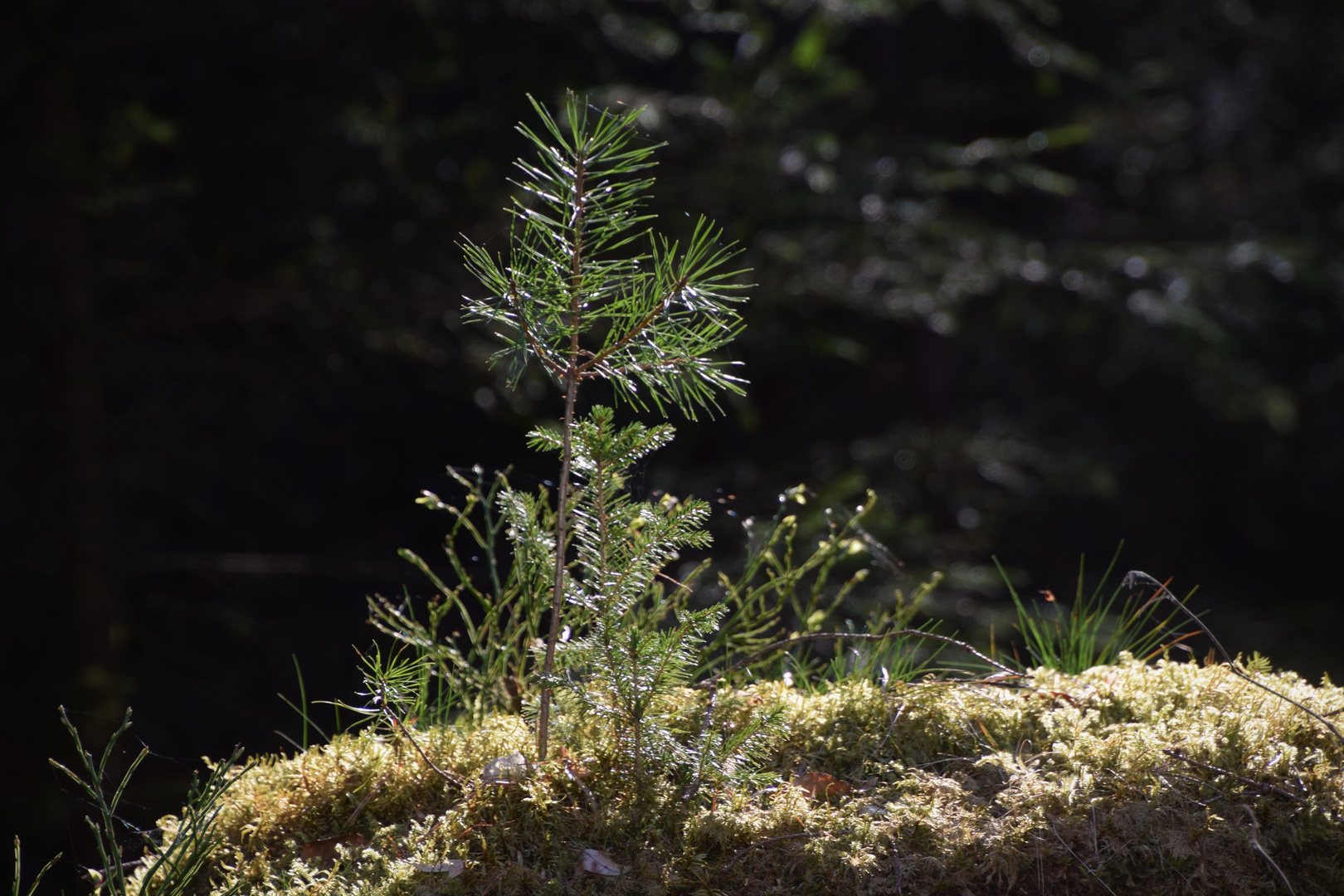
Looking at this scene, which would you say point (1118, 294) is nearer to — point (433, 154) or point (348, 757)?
point (433, 154)

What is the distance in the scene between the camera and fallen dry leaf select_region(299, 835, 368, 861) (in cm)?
131

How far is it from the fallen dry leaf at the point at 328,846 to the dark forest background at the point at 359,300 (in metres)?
2.93

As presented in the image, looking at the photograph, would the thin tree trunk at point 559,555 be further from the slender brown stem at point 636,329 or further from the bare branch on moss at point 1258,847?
the bare branch on moss at point 1258,847

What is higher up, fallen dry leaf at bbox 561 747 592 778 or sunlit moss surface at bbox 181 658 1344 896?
fallen dry leaf at bbox 561 747 592 778

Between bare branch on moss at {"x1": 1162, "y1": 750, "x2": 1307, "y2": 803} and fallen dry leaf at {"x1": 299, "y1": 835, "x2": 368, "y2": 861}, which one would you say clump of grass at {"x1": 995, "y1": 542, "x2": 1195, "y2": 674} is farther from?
fallen dry leaf at {"x1": 299, "y1": 835, "x2": 368, "y2": 861}

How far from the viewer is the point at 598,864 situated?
1.22m

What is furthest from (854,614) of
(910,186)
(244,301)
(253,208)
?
(253,208)

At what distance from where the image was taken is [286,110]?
5.10m

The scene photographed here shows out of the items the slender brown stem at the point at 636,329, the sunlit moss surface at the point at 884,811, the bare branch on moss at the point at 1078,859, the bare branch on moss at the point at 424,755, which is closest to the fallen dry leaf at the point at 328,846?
the sunlit moss surface at the point at 884,811

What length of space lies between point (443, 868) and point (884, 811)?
0.59m

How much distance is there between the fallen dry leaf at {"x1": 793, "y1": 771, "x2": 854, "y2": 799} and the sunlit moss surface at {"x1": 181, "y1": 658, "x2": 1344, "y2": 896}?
0.01m

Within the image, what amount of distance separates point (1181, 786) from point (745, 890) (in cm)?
61

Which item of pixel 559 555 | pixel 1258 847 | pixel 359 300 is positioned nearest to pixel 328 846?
pixel 559 555

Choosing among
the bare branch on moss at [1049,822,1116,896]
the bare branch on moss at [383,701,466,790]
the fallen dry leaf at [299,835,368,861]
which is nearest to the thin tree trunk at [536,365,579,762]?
the bare branch on moss at [383,701,466,790]
